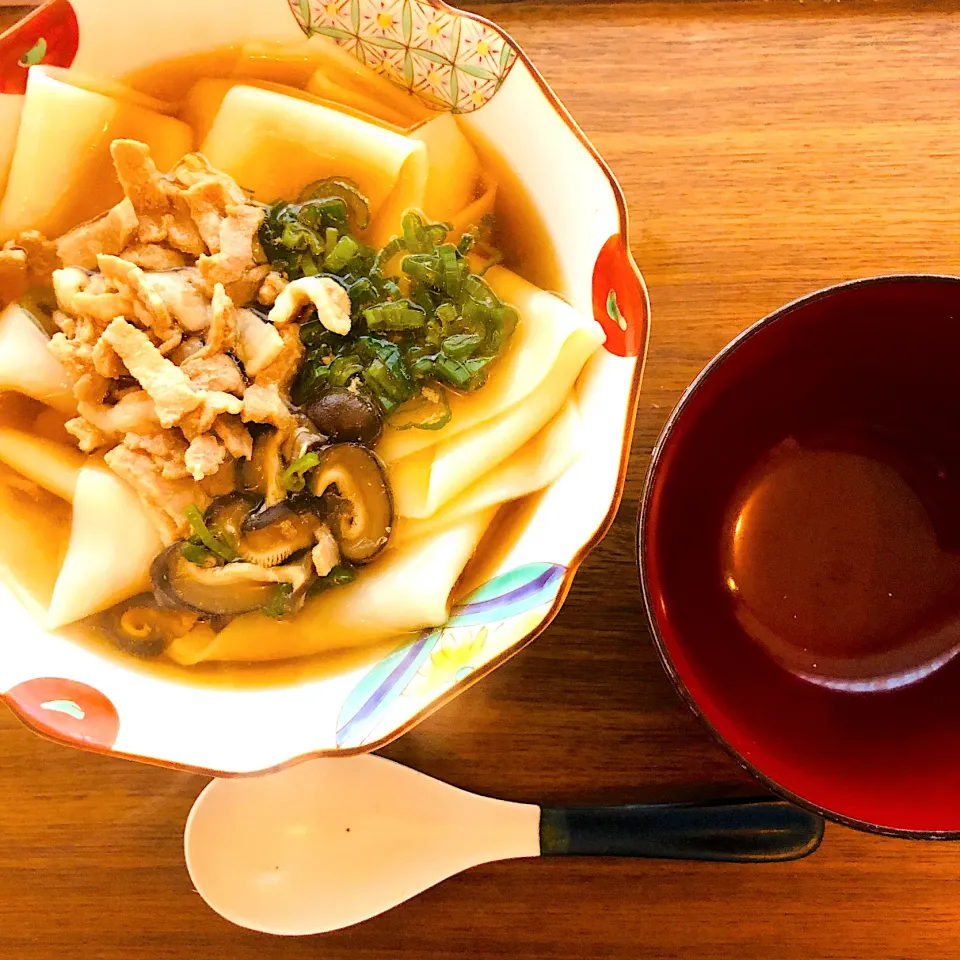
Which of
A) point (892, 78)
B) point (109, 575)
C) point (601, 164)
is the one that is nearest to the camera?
point (601, 164)

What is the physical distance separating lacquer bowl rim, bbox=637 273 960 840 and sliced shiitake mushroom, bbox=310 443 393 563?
40 centimetres

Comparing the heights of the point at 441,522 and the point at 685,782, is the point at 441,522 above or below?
above

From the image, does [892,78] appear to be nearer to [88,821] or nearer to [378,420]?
[378,420]

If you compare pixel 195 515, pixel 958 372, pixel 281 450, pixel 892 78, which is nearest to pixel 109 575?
pixel 195 515

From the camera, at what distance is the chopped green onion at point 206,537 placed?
1.21 meters

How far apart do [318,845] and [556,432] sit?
768mm

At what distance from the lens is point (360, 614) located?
49.6 inches

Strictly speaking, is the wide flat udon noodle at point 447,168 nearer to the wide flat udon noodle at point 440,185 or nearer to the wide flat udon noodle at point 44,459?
the wide flat udon noodle at point 440,185

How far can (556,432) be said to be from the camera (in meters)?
1.25

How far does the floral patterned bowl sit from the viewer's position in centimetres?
110

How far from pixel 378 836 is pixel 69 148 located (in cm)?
121

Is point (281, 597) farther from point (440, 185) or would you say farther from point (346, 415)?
point (440, 185)

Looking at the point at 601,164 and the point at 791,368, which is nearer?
the point at 601,164

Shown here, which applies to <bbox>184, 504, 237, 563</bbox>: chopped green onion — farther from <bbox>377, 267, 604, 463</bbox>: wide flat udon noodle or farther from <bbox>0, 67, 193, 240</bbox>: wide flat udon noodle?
<bbox>0, 67, 193, 240</bbox>: wide flat udon noodle
